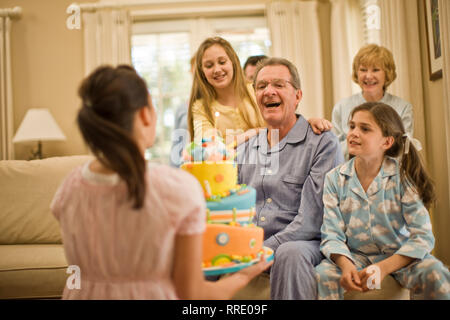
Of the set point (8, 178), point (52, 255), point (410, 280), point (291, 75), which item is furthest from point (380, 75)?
point (8, 178)

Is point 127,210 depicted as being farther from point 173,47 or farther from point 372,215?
point 173,47

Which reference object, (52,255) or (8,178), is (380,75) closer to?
(52,255)

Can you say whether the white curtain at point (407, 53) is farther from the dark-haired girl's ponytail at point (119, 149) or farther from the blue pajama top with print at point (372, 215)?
the dark-haired girl's ponytail at point (119, 149)

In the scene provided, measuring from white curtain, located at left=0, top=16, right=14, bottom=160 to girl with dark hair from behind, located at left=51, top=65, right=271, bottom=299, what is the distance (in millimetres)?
4422

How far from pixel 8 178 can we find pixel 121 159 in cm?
229

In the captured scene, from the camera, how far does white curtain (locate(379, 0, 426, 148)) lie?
3123 mm

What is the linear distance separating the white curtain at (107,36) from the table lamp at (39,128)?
0.74 m

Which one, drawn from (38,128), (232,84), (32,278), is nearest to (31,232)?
(32,278)

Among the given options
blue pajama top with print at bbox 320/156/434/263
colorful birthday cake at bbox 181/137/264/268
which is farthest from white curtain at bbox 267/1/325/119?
colorful birthday cake at bbox 181/137/264/268

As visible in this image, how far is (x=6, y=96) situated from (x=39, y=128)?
0.79 m

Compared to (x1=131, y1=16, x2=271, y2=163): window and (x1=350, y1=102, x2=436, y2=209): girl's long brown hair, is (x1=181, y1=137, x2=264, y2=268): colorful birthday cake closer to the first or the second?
(x1=350, y1=102, x2=436, y2=209): girl's long brown hair

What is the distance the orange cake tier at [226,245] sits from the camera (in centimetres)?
139

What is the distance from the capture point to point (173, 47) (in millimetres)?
5156

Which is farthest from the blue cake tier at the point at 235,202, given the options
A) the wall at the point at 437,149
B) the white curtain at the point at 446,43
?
the wall at the point at 437,149
